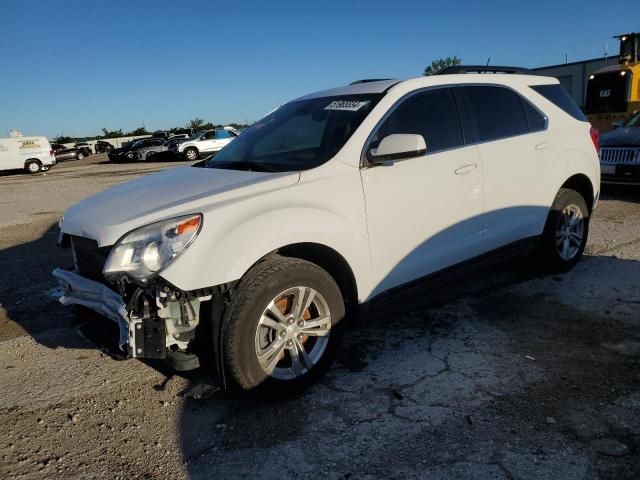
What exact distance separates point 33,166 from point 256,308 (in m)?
29.2

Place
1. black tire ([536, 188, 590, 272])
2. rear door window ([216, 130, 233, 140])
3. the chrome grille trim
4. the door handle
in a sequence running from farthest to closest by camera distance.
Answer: rear door window ([216, 130, 233, 140]), the chrome grille trim, black tire ([536, 188, 590, 272]), the door handle

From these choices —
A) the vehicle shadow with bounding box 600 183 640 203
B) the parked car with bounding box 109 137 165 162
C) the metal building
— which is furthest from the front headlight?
the metal building

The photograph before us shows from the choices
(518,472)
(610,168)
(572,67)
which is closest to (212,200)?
(518,472)

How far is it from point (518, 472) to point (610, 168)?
765 centimetres

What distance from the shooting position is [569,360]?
135 inches

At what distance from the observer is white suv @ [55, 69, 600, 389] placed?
2.72 m

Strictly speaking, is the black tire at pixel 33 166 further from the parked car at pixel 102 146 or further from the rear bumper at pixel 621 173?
the rear bumper at pixel 621 173

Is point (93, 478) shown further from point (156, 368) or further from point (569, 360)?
point (569, 360)

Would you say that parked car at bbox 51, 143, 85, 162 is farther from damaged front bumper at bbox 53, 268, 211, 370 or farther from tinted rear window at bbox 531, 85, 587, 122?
damaged front bumper at bbox 53, 268, 211, 370

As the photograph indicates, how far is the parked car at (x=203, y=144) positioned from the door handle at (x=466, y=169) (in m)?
26.6

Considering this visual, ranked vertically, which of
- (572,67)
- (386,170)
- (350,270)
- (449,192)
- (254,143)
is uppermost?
(572,67)

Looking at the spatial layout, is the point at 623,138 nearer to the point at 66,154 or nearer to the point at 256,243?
the point at 256,243

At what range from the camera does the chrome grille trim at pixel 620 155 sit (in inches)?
327

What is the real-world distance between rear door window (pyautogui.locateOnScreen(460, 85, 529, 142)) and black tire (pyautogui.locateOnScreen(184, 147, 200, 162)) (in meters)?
26.9
